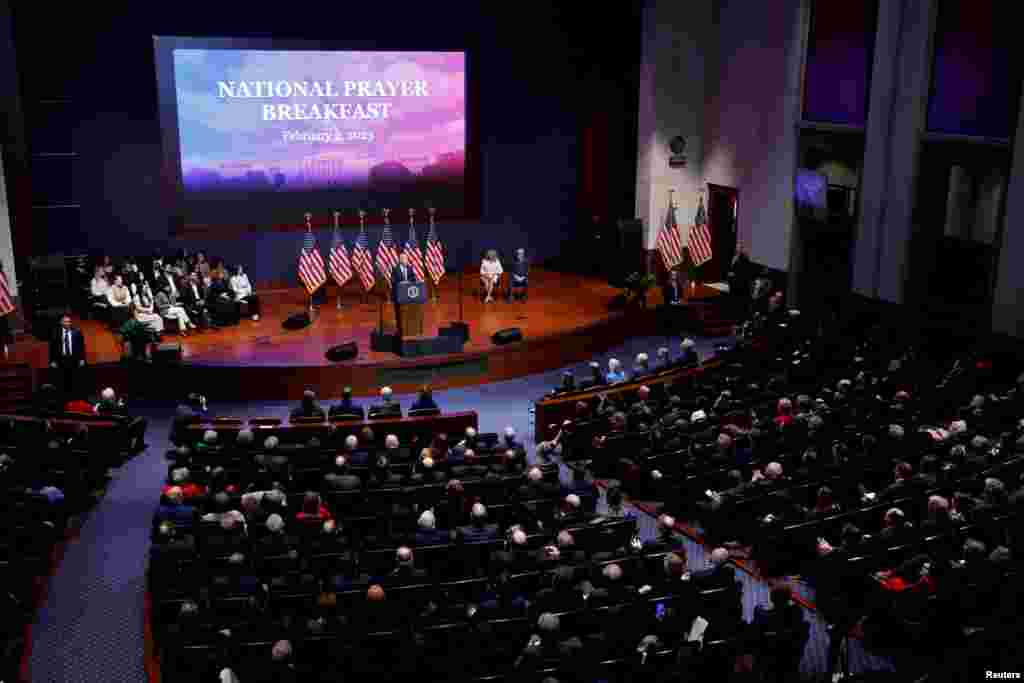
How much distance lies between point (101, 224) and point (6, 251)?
2896 millimetres

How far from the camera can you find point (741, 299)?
72.0 feet

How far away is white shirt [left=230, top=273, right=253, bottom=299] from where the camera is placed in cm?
2012

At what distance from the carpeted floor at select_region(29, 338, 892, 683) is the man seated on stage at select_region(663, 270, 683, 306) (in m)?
5.98

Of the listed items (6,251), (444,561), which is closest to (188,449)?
(444,561)

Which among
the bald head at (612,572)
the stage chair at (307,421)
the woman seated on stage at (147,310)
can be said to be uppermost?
the woman seated on stage at (147,310)

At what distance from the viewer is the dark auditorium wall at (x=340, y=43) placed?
67.4ft

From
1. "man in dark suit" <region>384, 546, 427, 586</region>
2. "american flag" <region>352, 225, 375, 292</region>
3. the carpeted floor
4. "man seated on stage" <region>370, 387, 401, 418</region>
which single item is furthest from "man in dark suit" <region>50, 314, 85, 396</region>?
"man in dark suit" <region>384, 546, 427, 586</region>

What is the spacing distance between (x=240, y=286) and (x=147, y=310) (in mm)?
1920

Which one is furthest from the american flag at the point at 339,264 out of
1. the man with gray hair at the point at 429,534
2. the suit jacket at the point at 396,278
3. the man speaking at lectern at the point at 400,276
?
the man with gray hair at the point at 429,534

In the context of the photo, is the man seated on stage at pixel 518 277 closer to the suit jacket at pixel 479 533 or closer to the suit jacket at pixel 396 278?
the suit jacket at pixel 396 278

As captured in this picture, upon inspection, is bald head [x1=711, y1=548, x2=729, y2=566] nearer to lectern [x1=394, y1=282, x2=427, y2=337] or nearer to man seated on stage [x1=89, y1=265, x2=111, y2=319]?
lectern [x1=394, y1=282, x2=427, y2=337]

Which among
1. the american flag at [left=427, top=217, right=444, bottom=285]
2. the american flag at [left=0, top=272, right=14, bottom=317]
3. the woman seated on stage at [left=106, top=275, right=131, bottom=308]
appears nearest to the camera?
the american flag at [left=0, top=272, right=14, bottom=317]

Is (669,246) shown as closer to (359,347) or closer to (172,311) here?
(359,347)

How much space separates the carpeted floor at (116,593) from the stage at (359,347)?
119 centimetres
